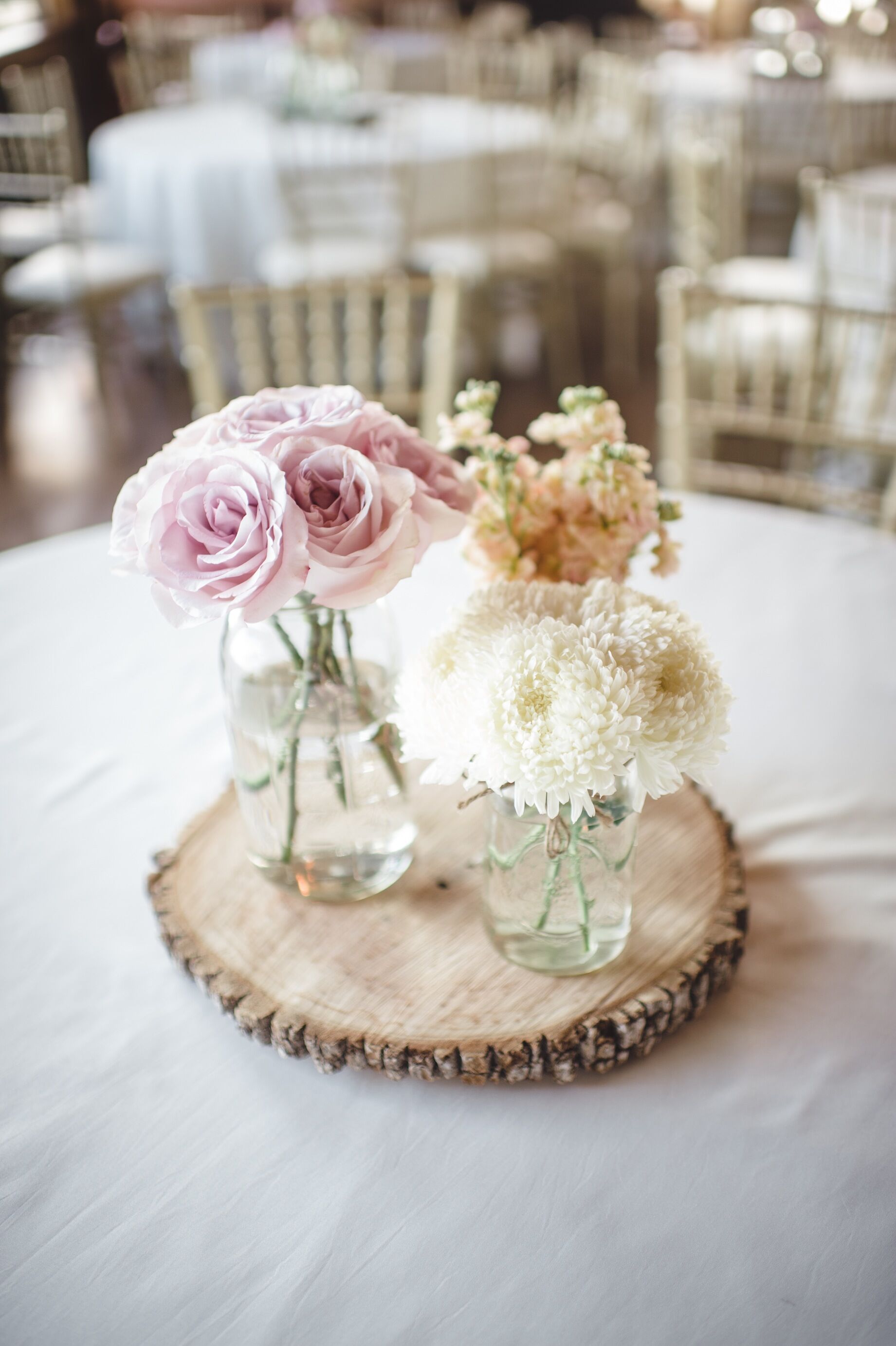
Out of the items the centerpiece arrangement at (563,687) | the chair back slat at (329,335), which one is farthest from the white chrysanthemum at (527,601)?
the chair back slat at (329,335)

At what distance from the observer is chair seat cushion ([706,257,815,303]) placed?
122 inches

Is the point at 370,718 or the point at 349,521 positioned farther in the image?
the point at 370,718

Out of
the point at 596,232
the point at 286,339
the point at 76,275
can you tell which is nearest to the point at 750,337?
the point at 286,339

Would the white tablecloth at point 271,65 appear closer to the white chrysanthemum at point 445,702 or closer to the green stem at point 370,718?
the green stem at point 370,718

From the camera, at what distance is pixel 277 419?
2.37ft

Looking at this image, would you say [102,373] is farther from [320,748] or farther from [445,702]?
[445,702]

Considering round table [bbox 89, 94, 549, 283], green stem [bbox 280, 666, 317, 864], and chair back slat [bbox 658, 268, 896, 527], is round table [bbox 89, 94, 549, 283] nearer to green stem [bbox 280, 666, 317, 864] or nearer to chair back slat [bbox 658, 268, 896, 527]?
chair back slat [bbox 658, 268, 896, 527]

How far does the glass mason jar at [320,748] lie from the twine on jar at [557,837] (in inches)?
6.6

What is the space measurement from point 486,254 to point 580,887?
328 centimetres

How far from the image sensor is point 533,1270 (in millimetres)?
634

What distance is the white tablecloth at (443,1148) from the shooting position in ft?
2.03

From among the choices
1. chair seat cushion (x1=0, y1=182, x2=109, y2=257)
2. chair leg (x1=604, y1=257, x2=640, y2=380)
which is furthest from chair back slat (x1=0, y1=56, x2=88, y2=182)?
chair leg (x1=604, y1=257, x2=640, y2=380)

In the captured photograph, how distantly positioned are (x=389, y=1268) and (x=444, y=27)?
269 inches

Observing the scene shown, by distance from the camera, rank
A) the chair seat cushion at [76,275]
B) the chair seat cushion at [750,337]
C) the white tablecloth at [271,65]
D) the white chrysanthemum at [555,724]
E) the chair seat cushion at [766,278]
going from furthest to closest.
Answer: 1. the white tablecloth at [271,65]
2. the chair seat cushion at [76,275]
3. the chair seat cushion at [766,278]
4. the chair seat cushion at [750,337]
5. the white chrysanthemum at [555,724]
